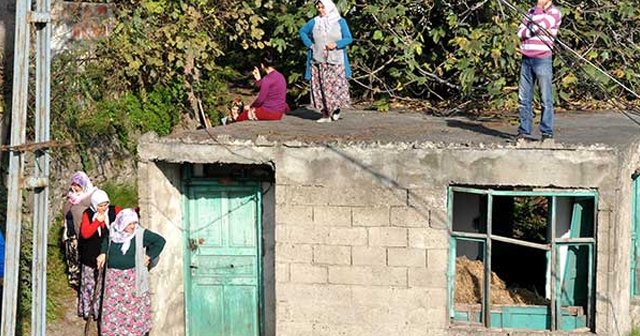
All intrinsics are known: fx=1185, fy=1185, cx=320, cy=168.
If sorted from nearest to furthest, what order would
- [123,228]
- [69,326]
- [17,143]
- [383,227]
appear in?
1. [17,143]
2. [123,228]
3. [383,227]
4. [69,326]

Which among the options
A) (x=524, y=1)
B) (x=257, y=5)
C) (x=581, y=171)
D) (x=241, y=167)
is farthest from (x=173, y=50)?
(x=581, y=171)

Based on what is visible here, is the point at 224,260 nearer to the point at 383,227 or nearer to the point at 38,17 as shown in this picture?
the point at 383,227

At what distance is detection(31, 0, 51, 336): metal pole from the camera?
32.3 ft

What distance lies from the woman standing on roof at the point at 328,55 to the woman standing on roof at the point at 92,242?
2.69m

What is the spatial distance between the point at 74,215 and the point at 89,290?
30.3 inches

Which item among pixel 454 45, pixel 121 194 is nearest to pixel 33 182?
pixel 121 194

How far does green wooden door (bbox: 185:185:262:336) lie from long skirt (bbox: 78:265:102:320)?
1.05 meters

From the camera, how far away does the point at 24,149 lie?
9578 mm

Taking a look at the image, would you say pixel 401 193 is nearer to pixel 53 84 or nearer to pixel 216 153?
pixel 216 153

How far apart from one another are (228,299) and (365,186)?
7.02 feet

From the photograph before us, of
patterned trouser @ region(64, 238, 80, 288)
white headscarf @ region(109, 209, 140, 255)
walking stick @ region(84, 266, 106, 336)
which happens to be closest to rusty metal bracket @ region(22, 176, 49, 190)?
white headscarf @ region(109, 209, 140, 255)

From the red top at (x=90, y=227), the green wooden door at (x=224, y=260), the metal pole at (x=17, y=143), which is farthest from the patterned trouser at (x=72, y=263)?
the metal pole at (x=17, y=143)

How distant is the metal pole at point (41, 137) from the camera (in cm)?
984

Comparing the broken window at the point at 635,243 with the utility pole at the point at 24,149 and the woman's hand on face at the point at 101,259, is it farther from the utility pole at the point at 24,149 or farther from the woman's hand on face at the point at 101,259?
the utility pole at the point at 24,149
